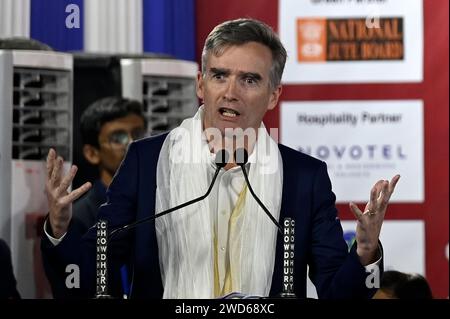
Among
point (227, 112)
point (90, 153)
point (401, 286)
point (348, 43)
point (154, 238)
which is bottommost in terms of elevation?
point (401, 286)

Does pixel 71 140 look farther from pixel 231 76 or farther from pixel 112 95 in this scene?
pixel 231 76

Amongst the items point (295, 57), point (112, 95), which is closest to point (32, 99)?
point (112, 95)

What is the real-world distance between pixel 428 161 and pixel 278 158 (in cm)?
209

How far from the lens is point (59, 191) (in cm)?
161

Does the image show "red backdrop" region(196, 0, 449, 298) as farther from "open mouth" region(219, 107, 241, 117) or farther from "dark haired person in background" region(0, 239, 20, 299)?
"open mouth" region(219, 107, 241, 117)

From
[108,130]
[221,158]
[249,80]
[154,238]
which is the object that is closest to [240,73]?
[249,80]

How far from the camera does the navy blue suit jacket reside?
1.68 metres

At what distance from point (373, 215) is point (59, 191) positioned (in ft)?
1.62

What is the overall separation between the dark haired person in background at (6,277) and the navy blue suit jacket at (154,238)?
26.0 inches

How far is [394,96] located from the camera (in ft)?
12.6

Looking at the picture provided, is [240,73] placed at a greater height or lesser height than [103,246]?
greater

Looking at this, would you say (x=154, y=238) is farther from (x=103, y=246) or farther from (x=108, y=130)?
(x=108, y=130)

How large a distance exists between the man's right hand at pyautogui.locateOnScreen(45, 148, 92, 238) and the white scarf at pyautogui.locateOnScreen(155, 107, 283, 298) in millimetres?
206
